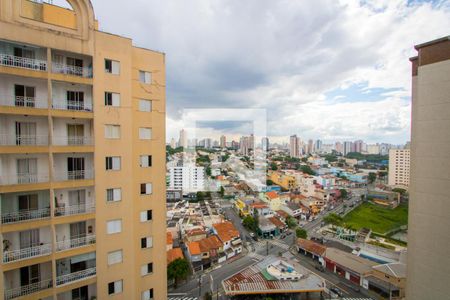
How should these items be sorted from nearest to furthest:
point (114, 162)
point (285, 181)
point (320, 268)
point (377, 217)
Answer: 1. point (114, 162)
2. point (320, 268)
3. point (377, 217)
4. point (285, 181)

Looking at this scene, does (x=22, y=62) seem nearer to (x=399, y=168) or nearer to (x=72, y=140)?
(x=72, y=140)

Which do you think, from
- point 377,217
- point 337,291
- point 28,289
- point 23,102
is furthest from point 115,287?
point 377,217

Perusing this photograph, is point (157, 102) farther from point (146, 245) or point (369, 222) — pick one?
point (369, 222)

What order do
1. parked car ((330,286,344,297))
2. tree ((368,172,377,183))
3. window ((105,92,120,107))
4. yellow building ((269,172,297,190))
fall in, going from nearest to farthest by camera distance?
window ((105,92,120,107))
parked car ((330,286,344,297))
yellow building ((269,172,297,190))
tree ((368,172,377,183))

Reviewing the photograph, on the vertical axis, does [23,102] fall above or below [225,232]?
above

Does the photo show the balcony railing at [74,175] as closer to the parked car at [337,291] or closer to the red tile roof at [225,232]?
the red tile roof at [225,232]

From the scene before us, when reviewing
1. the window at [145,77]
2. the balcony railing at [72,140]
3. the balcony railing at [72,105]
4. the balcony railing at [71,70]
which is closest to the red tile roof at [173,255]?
the balcony railing at [72,140]

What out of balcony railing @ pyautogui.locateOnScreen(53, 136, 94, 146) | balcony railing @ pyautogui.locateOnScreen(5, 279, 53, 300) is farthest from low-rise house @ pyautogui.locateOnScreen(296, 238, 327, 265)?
balcony railing @ pyautogui.locateOnScreen(53, 136, 94, 146)

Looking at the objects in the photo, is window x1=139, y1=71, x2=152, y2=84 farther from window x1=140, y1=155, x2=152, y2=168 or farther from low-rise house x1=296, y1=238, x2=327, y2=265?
low-rise house x1=296, y1=238, x2=327, y2=265
